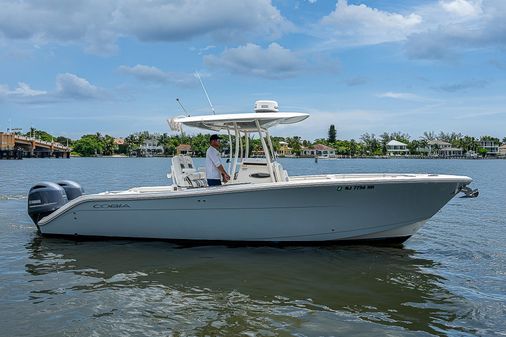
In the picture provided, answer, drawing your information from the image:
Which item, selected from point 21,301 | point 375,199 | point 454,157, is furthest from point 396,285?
point 454,157

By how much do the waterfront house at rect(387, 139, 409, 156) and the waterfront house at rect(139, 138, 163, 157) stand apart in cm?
9035

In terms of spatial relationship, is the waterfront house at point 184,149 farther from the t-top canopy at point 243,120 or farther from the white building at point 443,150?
the white building at point 443,150

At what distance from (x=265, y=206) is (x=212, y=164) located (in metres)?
1.60

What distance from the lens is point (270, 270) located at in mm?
8766

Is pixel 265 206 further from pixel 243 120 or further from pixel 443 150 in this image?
pixel 443 150

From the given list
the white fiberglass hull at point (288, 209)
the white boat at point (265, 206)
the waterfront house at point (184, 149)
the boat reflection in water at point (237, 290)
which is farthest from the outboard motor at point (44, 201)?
the waterfront house at point (184, 149)

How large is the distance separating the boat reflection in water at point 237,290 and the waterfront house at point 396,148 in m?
195

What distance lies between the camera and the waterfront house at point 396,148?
7761 inches

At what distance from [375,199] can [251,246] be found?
269 centimetres

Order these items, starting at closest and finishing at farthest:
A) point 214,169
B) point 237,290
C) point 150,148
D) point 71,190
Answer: point 237,290 → point 214,169 → point 71,190 → point 150,148

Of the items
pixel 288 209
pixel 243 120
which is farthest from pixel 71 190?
pixel 288 209

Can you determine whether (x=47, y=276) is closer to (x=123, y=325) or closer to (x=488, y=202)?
(x=123, y=325)

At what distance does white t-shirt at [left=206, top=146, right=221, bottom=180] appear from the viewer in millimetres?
10375

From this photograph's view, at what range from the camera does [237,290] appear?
7.75 metres
